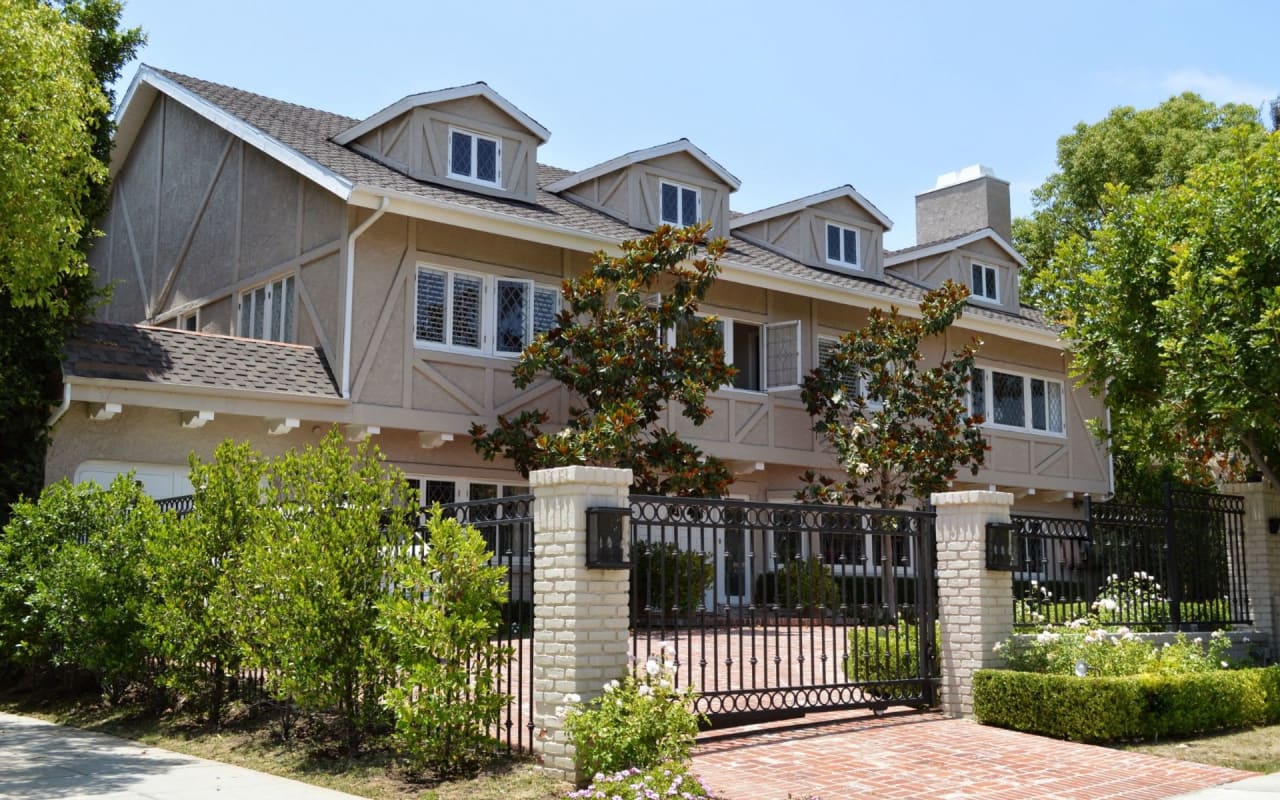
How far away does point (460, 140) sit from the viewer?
19.8 meters

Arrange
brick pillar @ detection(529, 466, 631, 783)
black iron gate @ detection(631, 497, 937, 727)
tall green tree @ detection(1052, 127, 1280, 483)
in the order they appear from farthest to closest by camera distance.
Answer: tall green tree @ detection(1052, 127, 1280, 483), black iron gate @ detection(631, 497, 937, 727), brick pillar @ detection(529, 466, 631, 783)

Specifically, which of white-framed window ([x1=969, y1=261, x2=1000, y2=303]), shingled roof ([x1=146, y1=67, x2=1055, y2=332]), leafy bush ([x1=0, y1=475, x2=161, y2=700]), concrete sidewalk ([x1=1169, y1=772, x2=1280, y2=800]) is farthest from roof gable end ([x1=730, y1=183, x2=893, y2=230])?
concrete sidewalk ([x1=1169, y1=772, x2=1280, y2=800])

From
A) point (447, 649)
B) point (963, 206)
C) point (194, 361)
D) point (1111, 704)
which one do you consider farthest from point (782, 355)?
point (447, 649)

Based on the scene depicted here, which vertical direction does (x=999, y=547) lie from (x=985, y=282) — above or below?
below

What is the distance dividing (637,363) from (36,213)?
26.3ft

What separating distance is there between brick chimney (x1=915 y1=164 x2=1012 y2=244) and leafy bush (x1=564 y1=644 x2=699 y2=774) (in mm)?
22248

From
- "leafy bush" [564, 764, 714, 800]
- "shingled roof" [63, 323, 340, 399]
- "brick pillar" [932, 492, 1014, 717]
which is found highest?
"shingled roof" [63, 323, 340, 399]

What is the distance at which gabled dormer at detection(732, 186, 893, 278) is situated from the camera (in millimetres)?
24094

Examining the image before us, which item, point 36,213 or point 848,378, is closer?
point 36,213

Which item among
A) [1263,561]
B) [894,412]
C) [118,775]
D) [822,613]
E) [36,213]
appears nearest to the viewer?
[118,775]

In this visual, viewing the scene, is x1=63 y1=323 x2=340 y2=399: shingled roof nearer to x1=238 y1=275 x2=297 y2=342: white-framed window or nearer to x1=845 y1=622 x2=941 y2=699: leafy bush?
x1=238 y1=275 x2=297 y2=342: white-framed window

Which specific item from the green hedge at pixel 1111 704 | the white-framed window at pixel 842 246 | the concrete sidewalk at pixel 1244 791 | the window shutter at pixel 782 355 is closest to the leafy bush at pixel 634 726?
the concrete sidewalk at pixel 1244 791

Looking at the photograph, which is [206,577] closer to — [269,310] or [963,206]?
[269,310]

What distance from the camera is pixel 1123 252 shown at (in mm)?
14469
